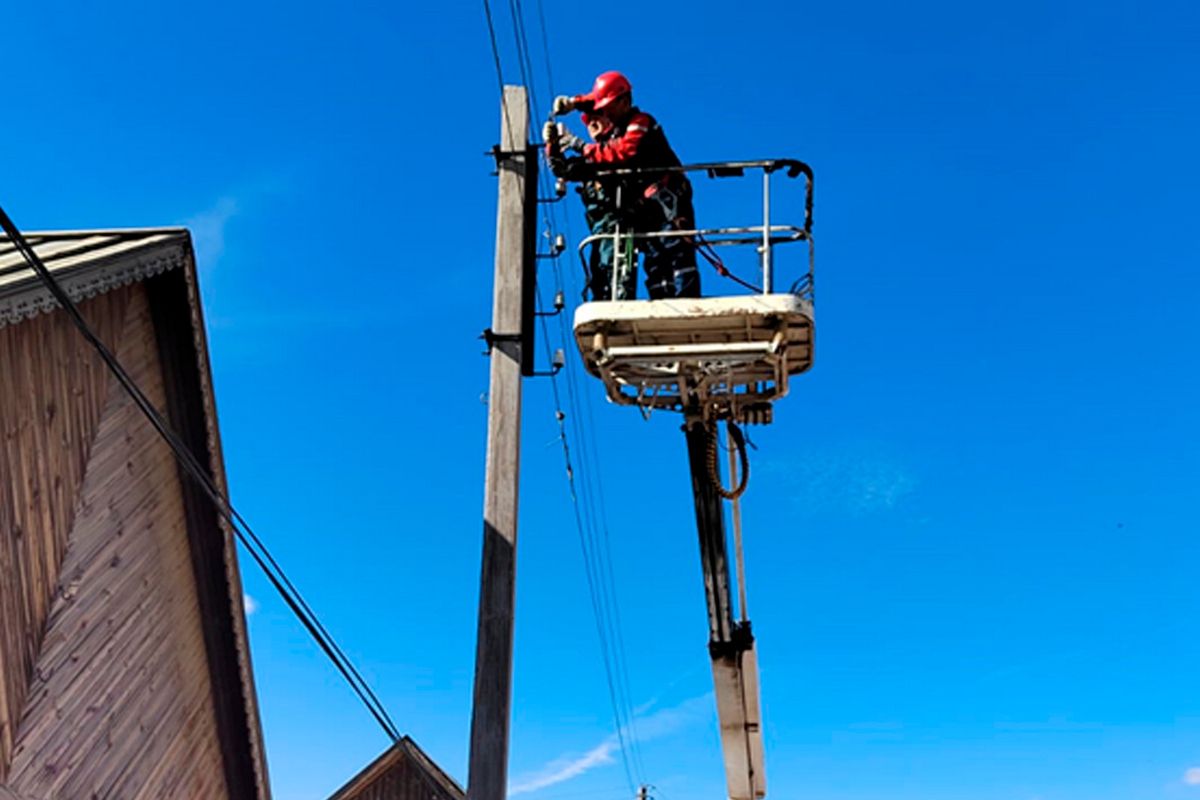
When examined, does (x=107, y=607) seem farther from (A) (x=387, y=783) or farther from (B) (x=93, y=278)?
(A) (x=387, y=783)

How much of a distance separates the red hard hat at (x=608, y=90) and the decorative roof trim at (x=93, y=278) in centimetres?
430

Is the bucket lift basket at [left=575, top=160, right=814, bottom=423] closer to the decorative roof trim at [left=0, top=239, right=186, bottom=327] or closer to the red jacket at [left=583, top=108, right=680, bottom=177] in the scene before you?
the red jacket at [left=583, top=108, right=680, bottom=177]

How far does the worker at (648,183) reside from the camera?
8867 mm

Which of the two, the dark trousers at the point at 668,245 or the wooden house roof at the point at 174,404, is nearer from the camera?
the dark trousers at the point at 668,245

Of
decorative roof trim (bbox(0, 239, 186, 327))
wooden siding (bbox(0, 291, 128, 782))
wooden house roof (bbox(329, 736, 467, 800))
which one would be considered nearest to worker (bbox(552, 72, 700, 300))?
decorative roof trim (bbox(0, 239, 186, 327))

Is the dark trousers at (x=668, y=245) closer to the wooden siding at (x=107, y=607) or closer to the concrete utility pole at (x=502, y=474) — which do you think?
the concrete utility pole at (x=502, y=474)

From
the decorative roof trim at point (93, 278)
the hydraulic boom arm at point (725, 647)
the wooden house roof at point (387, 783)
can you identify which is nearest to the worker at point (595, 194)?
the hydraulic boom arm at point (725, 647)

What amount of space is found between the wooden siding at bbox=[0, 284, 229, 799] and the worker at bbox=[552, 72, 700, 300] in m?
4.76

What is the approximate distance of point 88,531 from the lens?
9.96 meters

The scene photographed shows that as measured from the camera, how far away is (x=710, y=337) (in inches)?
329

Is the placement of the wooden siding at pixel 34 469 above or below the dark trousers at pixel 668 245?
below

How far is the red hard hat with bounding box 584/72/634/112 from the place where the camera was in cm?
946

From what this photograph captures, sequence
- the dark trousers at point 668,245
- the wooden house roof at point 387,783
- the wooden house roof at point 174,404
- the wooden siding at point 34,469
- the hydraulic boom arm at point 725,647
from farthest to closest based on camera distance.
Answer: the wooden house roof at point 387,783
the hydraulic boom arm at point 725,647
the wooden house roof at point 174,404
the dark trousers at point 668,245
the wooden siding at point 34,469

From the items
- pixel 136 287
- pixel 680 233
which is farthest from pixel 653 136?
pixel 136 287
